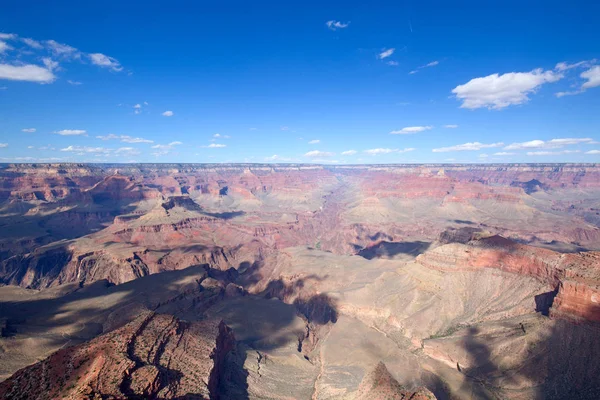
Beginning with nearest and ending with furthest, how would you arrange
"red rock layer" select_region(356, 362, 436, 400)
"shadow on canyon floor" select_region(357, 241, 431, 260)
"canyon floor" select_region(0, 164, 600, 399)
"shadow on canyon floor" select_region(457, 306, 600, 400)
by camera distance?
"red rock layer" select_region(356, 362, 436, 400) < "canyon floor" select_region(0, 164, 600, 399) < "shadow on canyon floor" select_region(457, 306, 600, 400) < "shadow on canyon floor" select_region(357, 241, 431, 260)

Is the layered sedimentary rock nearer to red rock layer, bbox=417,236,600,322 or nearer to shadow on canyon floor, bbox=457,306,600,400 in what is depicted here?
shadow on canyon floor, bbox=457,306,600,400

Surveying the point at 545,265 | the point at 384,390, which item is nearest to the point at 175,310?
the point at 384,390

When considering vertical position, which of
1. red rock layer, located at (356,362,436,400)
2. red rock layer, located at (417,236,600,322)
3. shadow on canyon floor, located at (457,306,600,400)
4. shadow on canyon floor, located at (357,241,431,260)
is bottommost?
shadow on canyon floor, located at (357,241,431,260)

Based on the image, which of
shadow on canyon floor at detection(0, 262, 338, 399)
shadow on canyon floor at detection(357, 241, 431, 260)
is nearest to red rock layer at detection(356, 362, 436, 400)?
shadow on canyon floor at detection(0, 262, 338, 399)

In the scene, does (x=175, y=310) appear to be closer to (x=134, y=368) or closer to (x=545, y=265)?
(x=134, y=368)

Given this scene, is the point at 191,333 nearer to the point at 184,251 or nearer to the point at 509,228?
the point at 184,251

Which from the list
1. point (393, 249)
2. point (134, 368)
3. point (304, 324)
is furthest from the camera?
point (393, 249)

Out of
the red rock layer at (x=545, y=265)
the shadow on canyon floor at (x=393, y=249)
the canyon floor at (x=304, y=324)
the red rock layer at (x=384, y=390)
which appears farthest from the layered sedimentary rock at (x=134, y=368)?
the shadow on canyon floor at (x=393, y=249)

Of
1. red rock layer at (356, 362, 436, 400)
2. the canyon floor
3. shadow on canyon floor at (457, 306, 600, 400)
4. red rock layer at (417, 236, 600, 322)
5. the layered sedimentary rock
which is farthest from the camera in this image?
red rock layer at (417, 236, 600, 322)

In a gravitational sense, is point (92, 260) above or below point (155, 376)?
below

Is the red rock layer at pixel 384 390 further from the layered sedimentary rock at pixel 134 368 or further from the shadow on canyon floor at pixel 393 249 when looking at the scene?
the shadow on canyon floor at pixel 393 249

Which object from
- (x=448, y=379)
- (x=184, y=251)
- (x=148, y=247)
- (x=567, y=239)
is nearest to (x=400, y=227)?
(x=567, y=239)
